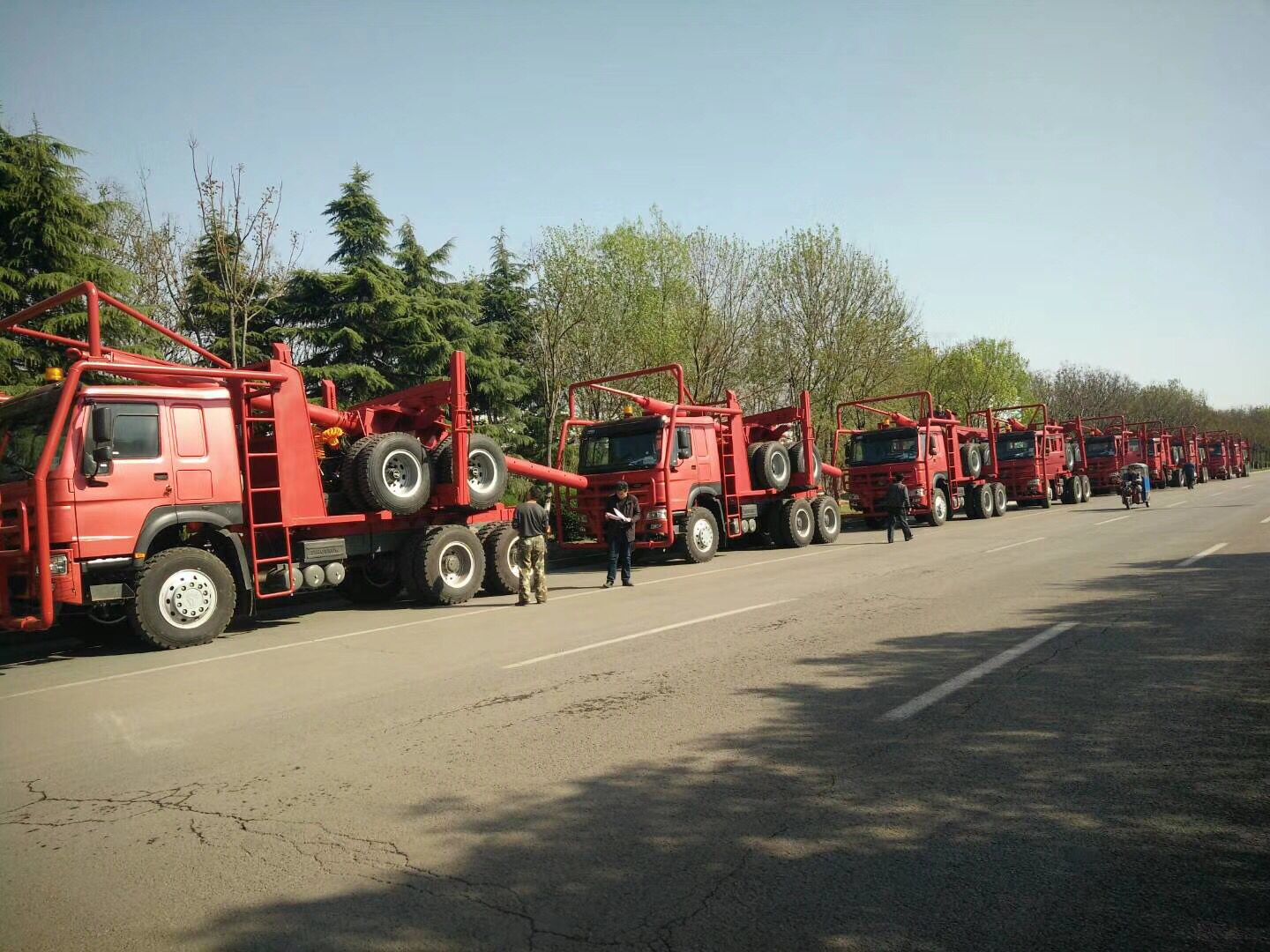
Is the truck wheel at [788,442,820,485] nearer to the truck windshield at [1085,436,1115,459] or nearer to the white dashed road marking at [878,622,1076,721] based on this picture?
the white dashed road marking at [878,622,1076,721]

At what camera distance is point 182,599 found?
1038cm

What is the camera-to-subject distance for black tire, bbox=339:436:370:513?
12.5m

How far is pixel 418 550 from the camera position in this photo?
13.0 meters

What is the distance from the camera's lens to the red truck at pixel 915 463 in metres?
25.0

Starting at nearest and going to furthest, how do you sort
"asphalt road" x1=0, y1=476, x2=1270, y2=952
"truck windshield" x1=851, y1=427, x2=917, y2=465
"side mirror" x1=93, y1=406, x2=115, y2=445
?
"asphalt road" x1=0, y1=476, x2=1270, y2=952
"side mirror" x1=93, y1=406, x2=115, y2=445
"truck windshield" x1=851, y1=427, x2=917, y2=465

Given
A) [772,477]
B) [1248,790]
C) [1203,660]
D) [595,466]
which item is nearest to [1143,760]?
[1248,790]

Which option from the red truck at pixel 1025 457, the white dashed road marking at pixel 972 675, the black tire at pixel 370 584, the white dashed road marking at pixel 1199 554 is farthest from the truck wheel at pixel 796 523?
the red truck at pixel 1025 457

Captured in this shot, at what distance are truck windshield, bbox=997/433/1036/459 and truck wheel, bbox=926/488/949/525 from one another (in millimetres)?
7314

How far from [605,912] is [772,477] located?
680 inches

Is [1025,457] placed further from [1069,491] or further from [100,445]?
[100,445]

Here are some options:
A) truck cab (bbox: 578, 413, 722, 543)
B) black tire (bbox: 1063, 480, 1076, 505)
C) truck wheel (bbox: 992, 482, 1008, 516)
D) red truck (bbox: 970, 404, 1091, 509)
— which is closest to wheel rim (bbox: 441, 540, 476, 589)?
truck cab (bbox: 578, 413, 722, 543)

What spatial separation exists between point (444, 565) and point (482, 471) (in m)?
1.72

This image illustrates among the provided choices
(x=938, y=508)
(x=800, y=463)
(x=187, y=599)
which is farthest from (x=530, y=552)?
(x=938, y=508)

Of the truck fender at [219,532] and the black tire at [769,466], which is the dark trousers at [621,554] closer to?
the truck fender at [219,532]
